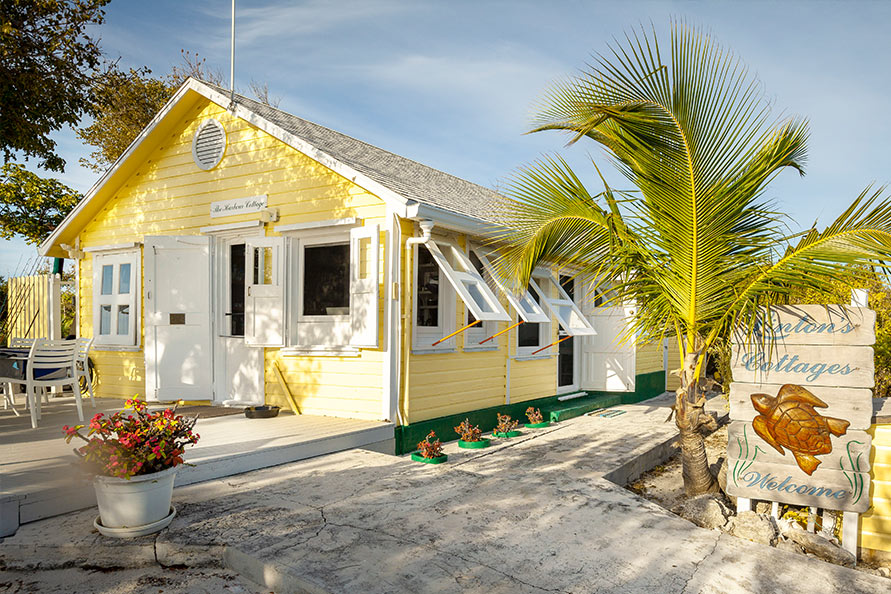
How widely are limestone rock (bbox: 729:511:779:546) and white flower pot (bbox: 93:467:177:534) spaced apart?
4009 mm

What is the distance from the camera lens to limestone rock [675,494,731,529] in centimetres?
447

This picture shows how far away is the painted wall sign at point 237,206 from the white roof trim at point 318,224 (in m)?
0.44

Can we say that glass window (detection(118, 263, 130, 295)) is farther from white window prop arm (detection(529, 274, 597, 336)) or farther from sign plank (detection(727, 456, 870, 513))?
sign plank (detection(727, 456, 870, 513))

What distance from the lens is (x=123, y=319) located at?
28.6 feet

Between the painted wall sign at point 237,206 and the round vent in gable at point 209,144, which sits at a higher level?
the round vent in gable at point 209,144

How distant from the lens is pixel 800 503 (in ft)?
14.6

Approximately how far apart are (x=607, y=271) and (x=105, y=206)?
778 centimetres

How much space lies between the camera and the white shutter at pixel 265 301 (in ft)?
22.9

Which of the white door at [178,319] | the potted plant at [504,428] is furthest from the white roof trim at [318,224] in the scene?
the potted plant at [504,428]

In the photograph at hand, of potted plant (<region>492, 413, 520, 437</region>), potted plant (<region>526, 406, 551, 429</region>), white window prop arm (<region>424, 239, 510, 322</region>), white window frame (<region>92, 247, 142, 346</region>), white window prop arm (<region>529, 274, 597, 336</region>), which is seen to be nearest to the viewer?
white window prop arm (<region>424, 239, 510, 322</region>)

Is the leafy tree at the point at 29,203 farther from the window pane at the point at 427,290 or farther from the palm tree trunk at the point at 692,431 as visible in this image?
the palm tree trunk at the point at 692,431

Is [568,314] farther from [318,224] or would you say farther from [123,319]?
[123,319]

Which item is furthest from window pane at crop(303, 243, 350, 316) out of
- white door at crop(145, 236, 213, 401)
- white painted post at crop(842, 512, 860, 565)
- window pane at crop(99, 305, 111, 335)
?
white painted post at crop(842, 512, 860, 565)

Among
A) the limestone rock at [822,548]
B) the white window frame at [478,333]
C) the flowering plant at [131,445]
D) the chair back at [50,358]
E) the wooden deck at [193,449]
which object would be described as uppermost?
the white window frame at [478,333]
